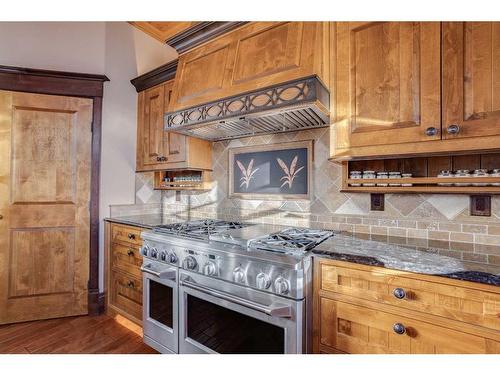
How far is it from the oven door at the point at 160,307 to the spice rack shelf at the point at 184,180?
2.86 ft

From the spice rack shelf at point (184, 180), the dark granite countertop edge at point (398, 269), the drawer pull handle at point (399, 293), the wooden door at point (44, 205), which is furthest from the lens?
the spice rack shelf at point (184, 180)

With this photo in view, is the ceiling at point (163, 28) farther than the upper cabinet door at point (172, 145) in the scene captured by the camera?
No

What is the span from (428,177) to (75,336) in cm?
279

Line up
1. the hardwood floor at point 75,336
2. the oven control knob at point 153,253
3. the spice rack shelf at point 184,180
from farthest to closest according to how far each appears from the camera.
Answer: the spice rack shelf at point 184,180 < the hardwood floor at point 75,336 < the oven control knob at point 153,253

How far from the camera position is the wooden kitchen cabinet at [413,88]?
3.77 feet

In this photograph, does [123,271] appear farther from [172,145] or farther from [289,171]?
[289,171]

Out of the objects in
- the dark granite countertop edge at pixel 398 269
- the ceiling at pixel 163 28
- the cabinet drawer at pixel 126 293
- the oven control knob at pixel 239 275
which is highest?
the ceiling at pixel 163 28

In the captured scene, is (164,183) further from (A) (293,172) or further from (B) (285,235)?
(B) (285,235)

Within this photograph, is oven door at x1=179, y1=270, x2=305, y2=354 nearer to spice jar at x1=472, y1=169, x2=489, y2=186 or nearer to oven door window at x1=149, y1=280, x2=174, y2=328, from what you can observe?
oven door window at x1=149, y1=280, x2=174, y2=328

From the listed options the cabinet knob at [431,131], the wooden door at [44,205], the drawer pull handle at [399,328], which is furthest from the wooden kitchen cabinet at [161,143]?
the drawer pull handle at [399,328]

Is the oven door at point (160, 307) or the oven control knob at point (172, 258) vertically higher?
the oven control knob at point (172, 258)

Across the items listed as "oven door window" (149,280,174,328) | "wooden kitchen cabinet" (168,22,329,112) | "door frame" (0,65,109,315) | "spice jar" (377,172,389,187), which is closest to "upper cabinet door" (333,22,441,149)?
"wooden kitchen cabinet" (168,22,329,112)

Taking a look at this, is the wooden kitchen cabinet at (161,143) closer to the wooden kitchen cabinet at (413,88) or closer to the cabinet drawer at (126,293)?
the cabinet drawer at (126,293)

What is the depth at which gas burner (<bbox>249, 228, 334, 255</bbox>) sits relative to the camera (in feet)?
4.36
